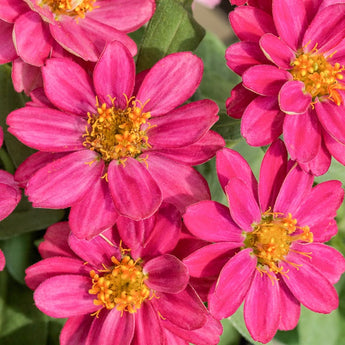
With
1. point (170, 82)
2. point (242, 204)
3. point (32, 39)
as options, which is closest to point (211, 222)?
point (242, 204)

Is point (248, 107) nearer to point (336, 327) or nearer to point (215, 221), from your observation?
point (215, 221)

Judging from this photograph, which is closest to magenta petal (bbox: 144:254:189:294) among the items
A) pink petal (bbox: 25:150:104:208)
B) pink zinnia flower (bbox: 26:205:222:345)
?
pink zinnia flower (bbox: 26:205:222:345)

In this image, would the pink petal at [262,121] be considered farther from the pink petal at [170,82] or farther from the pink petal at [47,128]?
the pink petal at [47,128]

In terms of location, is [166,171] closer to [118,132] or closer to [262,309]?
[118,132]

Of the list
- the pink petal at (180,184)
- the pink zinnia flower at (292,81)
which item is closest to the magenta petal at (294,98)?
the pink zinnia flower at (292,81)

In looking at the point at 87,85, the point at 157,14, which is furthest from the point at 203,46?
the point at 87,85

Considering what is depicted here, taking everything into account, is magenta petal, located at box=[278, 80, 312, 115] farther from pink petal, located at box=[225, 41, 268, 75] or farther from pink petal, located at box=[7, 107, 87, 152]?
pink petal, located at box=[7, 107, 87, 152]
